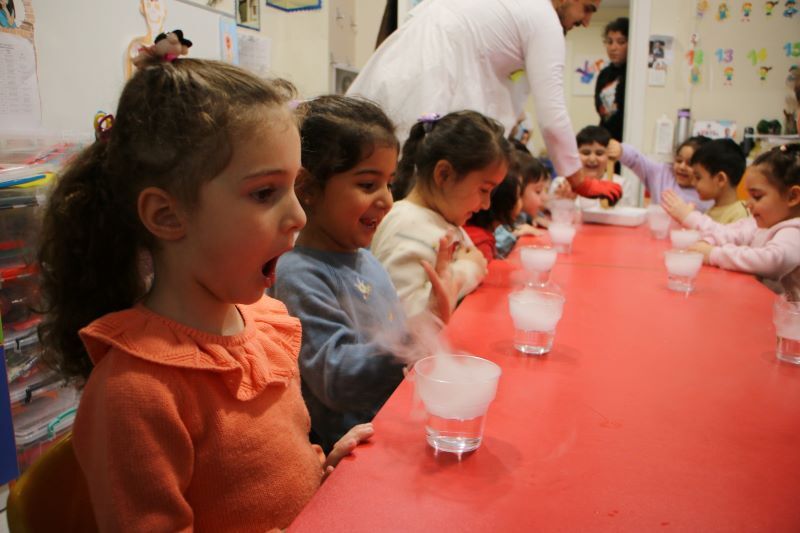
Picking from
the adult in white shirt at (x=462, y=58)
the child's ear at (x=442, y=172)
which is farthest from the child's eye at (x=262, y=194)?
the adult in white shirt at (x=462, y=58)

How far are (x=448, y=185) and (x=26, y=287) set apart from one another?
1.33 meters

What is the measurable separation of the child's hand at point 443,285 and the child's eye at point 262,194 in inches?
21.2

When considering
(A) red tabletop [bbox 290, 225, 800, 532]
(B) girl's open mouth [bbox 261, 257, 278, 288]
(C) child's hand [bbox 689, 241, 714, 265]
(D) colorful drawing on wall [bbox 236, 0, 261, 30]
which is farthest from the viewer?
(D) colorful drawing on wall [bbox 236, 0, 261, 30]

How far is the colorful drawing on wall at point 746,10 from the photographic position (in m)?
4.93

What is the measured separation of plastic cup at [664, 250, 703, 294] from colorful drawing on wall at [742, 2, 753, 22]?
4100 millimetres

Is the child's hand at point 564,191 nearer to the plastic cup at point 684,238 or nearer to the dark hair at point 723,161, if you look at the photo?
the dark hair at point 723,161

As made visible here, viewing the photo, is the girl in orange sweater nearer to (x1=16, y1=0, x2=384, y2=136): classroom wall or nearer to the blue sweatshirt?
the blue sweatshirt

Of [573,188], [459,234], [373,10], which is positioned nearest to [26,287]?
[459,234]

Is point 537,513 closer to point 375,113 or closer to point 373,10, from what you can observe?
point 375,113

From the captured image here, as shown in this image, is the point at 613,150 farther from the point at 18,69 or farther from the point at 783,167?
the point at 18,69

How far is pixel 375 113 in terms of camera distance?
143cm

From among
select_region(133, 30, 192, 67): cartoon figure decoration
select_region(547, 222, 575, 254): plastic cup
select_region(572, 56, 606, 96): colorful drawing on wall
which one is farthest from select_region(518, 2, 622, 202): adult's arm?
select_region(572, 56, 606, 96): colorful drawing on wall

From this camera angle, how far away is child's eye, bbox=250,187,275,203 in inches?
32.0

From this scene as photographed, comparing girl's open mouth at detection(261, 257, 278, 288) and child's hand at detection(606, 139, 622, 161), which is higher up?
child's hand at detection(606, 139, 622, 161)
